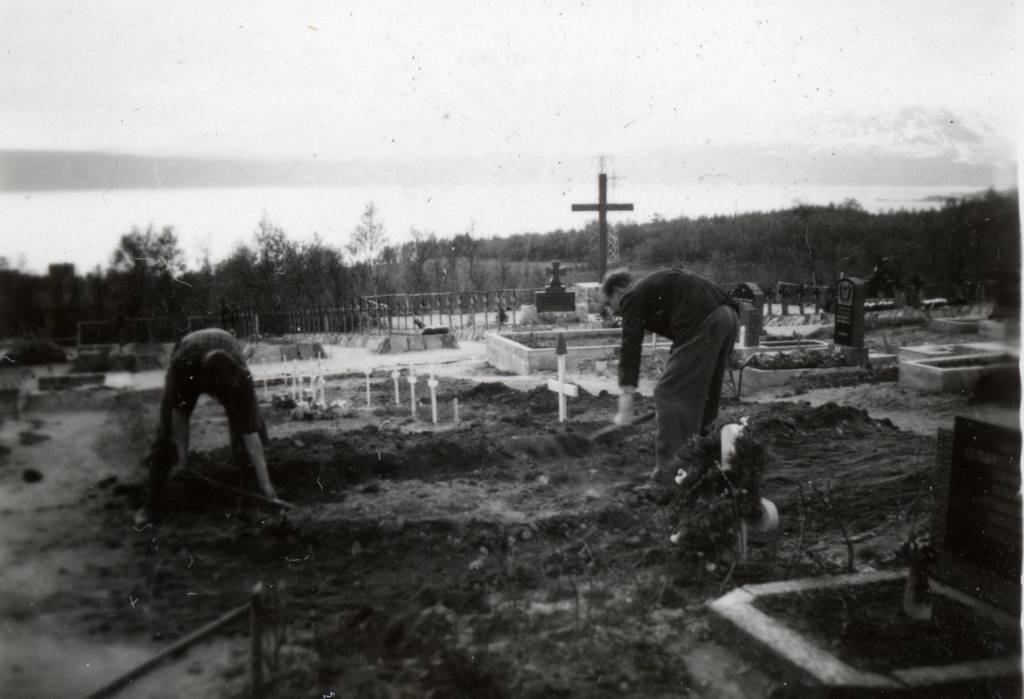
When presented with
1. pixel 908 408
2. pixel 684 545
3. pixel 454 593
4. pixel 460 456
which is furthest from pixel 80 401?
pixel 908 408

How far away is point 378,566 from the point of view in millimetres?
3924

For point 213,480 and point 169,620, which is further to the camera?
point 213,480

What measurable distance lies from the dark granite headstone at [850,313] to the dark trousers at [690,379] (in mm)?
6288

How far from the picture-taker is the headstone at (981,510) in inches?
139

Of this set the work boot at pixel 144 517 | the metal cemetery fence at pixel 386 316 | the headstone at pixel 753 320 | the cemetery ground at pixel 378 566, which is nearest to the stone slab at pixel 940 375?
the headstone at pixel 753 320

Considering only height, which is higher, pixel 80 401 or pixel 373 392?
pixel 80 401

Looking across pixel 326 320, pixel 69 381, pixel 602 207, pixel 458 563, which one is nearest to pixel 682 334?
pixel 458 563

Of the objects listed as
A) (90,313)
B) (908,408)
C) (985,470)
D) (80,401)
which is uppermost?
(90,313)

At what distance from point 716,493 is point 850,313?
7.61 m

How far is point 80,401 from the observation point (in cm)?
403

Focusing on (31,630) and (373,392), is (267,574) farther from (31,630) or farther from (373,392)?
(373,392)

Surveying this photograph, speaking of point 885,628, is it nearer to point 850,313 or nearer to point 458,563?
point 458,563

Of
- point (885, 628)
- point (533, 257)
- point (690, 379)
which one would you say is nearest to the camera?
point (885, 628)

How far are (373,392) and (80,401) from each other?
5.33 m
